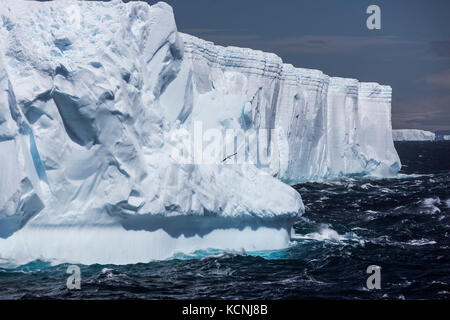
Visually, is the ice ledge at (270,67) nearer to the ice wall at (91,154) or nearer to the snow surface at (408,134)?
the ice wall at (91,154)

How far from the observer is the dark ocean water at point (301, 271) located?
10.8 metres

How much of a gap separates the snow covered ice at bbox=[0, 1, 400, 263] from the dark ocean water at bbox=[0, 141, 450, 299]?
0.52 meters

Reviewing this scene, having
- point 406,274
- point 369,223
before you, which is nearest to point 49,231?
point 406,274

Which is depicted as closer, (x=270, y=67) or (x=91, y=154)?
(x=91, y=154)

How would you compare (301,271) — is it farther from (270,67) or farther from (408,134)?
(408,134)

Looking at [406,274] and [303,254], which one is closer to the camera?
[406,274]

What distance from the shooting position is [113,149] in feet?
40.8

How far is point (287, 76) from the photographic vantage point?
29.7m

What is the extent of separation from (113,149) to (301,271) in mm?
4314

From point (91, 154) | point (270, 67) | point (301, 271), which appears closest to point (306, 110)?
point (270, 67)

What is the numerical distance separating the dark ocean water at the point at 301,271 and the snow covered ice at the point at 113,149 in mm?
522

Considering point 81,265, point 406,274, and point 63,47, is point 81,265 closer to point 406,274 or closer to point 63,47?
point 63,47

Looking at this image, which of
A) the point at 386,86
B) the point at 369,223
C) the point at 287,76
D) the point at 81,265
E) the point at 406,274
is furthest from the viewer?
the point at 386,86

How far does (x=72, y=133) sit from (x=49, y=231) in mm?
1849
